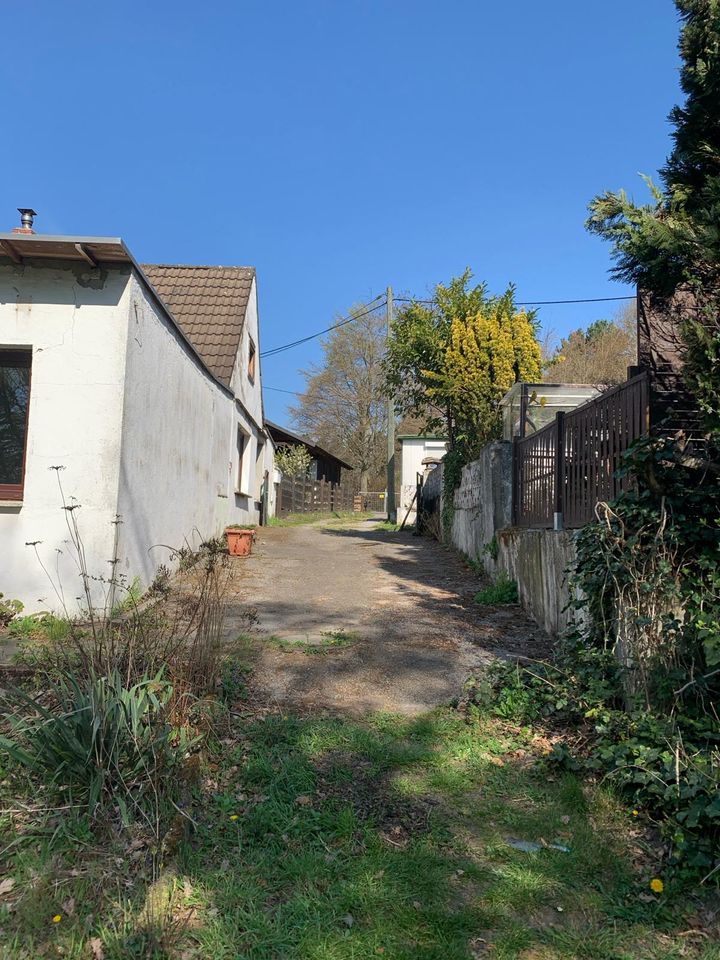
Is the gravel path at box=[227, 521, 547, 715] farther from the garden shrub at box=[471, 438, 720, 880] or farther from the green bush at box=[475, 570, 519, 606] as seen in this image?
the garden shrub at box=[471, 438, 720, 880]

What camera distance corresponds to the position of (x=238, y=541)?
10.9 m

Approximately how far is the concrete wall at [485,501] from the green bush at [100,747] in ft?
19.5

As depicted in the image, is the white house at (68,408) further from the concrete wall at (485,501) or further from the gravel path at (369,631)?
the concrete wall at (485,501)

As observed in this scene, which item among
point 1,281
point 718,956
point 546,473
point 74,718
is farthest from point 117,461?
point 718,956

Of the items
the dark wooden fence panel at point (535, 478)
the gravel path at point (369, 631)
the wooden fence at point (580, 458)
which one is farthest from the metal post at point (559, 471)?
the gravel path at point (369, 631)

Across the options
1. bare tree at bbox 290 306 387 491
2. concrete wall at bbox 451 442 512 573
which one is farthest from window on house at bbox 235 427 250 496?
bare tree at bbox 290 306 387 491

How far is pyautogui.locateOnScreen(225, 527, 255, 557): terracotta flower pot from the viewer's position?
35.7 feet

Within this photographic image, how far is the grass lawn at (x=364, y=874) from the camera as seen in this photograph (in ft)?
7.66

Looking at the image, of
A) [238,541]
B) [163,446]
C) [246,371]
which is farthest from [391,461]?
[163,446]

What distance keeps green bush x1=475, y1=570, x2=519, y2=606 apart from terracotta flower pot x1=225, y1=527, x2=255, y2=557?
4.68 meters

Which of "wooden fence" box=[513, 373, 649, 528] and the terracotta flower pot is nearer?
"wooden fence" box=[513, 373, 649, 528]

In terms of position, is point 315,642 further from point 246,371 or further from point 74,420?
point 246,371

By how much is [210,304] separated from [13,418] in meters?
6.66

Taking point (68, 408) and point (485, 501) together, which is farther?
point (485, 501)
